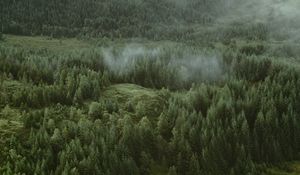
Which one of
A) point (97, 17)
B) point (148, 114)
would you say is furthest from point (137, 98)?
point (97, 17)

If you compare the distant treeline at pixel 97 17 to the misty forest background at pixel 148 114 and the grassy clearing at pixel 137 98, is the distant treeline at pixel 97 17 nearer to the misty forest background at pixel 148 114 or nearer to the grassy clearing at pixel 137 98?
the misty forest background at pixel 148 114

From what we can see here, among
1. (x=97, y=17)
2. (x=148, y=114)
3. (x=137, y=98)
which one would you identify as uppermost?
(x=97, y=17)

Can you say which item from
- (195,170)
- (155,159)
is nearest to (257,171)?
(195,170)

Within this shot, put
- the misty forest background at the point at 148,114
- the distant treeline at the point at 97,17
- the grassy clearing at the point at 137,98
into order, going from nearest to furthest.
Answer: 1. the misty forest background at the point at 148,114
2. the grassy clearing at the point at 137,98
3. the distant treeline at the point at 97,17

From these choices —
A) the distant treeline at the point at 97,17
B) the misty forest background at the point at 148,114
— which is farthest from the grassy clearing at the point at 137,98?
the distant treeline at the point at 97,17

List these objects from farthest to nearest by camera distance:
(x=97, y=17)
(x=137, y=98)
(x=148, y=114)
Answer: (x=97, y=17) → (x=137, y=98) → (x=148, y=114)

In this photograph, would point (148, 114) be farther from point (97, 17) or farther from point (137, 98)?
point (97, 17)

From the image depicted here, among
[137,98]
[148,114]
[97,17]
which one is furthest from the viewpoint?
[97,17]

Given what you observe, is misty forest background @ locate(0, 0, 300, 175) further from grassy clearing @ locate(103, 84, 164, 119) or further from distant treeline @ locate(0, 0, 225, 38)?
distant treeline @ locate(0, 0, 225, 38)

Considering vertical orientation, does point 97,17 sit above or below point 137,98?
above

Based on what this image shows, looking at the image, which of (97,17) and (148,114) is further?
(97,17)

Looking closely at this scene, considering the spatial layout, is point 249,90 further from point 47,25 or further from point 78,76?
point 47,25

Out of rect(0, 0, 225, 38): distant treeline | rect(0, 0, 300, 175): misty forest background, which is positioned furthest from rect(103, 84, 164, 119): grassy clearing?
rect(0, 0, 225, 38): distant treeline
